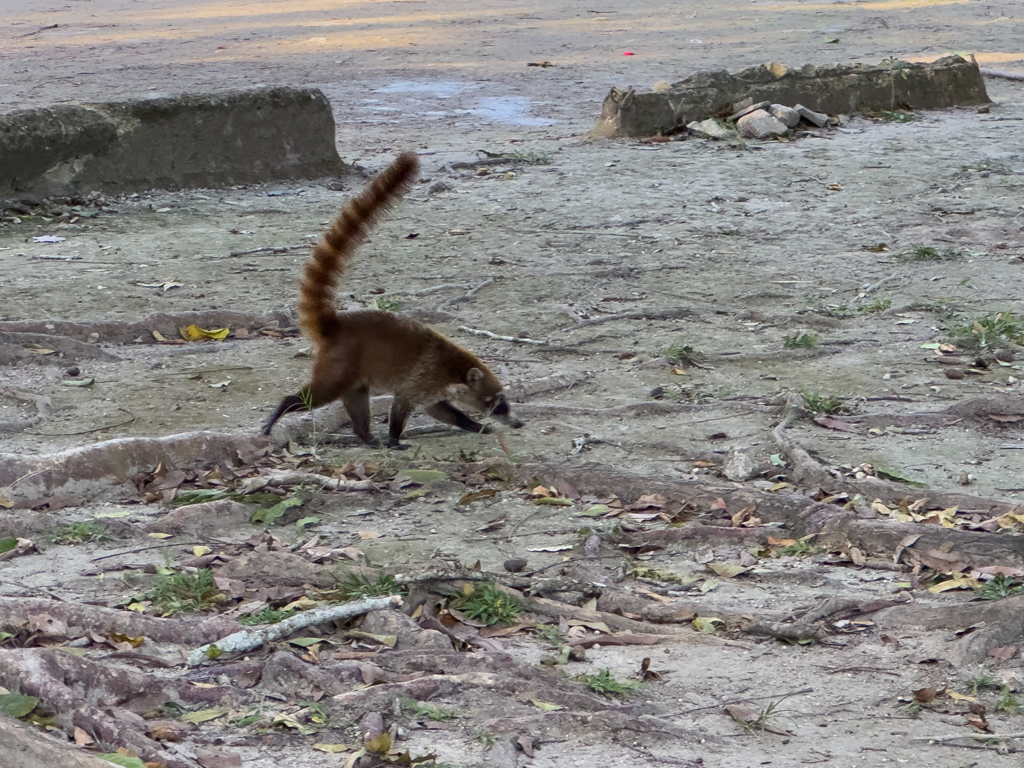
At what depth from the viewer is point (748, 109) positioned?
516 inches

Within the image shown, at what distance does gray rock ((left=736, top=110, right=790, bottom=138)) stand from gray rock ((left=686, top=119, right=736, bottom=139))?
13 centimetres

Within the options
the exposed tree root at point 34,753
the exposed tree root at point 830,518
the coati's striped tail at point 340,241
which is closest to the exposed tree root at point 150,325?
the coati's striped tail at point 340,241

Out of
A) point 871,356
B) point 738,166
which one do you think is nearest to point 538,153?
point 738,166

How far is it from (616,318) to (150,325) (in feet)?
8.53

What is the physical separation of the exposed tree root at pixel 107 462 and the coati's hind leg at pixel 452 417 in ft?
2.77

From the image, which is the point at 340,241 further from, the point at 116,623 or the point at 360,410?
the point at 116,623

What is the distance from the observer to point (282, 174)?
1142cm

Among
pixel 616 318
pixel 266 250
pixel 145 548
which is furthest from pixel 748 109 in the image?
pixel 145 548

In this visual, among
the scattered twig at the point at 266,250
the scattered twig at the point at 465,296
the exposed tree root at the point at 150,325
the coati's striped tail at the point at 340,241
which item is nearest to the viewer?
the coati's striped tail at the point at 340,241

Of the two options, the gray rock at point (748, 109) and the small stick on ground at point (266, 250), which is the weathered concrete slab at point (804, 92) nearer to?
the gray rock at point (748, 109)

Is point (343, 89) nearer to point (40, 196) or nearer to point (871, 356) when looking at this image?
point (40, 196)

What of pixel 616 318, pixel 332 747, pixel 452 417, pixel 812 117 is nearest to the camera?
pixel 332 747

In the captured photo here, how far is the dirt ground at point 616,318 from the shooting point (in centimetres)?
377

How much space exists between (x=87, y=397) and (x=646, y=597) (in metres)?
3.18
